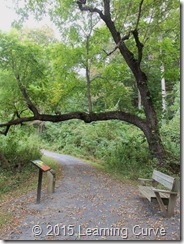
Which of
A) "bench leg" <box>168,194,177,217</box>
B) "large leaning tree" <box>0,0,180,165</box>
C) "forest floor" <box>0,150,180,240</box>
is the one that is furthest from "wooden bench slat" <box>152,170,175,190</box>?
"large leaning tree" <box>0,0,180,165</box>

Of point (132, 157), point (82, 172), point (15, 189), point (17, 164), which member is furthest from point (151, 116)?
point (17, 164)

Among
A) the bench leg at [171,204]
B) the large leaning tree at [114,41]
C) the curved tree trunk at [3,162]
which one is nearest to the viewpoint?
the bench leg at [171,204]

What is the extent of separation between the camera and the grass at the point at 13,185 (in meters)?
4.56

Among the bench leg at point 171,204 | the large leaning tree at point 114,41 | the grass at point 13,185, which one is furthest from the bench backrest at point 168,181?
the grass at point 13,185

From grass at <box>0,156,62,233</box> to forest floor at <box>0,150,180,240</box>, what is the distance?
152mm

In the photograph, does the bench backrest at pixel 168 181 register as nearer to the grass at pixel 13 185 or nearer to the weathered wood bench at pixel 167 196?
the weathered wood bench at pixel 167 196

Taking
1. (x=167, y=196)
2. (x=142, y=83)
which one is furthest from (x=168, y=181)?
(x=142, y=83)

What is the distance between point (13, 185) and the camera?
689 cm

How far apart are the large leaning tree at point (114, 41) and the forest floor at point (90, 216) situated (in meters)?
2.28

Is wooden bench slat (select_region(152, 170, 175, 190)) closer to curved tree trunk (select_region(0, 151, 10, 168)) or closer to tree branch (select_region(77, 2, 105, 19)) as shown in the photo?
tree branch (select_region(77, 2, 105, 19))

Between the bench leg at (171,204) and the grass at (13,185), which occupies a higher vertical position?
the bench leg at (171,204)

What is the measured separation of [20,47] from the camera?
259 inches

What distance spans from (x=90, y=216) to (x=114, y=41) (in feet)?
18.7

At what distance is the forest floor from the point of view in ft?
10.1
